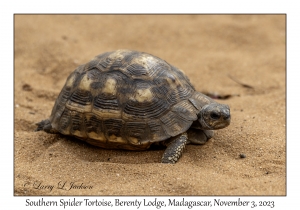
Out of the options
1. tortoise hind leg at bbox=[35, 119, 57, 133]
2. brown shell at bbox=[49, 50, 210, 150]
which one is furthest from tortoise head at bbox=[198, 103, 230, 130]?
tortoise hind leg at bbox=[35, 119, 57, 133]

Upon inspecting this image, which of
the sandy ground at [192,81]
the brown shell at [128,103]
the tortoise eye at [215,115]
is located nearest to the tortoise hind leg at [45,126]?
the sandy ground at [192,81]

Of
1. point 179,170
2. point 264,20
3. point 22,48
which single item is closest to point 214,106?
point 179,170

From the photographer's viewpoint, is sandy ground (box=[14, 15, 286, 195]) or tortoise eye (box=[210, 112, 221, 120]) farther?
tortoise eye (box=[210, 112, 221, 120])

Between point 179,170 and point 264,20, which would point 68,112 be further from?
point 264,20

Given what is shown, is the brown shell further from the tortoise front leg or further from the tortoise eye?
the tortoise eye

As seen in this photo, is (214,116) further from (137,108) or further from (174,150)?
(137,108)

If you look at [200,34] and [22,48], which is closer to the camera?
[22,48]


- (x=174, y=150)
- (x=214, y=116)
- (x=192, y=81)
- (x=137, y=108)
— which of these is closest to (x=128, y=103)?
(x=137, y=108)
